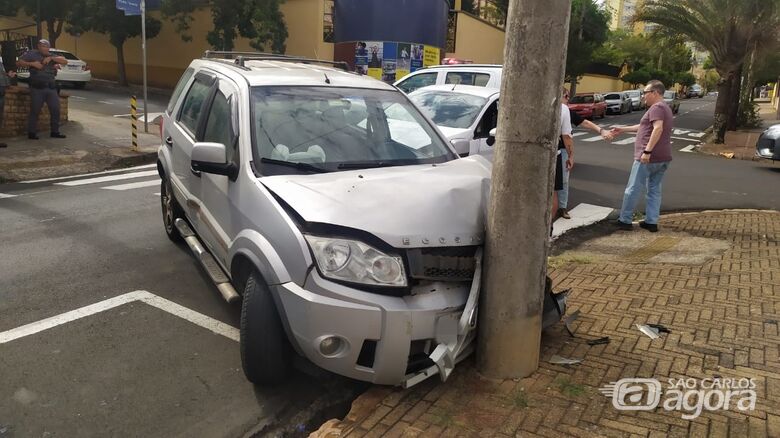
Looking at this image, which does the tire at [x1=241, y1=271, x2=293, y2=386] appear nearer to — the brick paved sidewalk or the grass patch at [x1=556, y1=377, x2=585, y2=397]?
the brick paved sidewalk

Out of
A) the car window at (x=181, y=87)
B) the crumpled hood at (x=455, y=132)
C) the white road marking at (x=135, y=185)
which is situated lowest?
the white road marking at (x=135, y=185)

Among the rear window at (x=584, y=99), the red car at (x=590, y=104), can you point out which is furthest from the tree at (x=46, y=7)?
the rear window at (x=584, y=99)

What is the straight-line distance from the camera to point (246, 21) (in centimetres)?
2550

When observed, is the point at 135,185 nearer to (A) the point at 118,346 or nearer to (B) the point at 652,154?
(A) the point at 118,346

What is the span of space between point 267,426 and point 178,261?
9.69ft

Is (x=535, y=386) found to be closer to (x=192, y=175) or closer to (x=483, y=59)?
(x=192, y=175)

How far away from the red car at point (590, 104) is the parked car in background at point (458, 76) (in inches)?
889

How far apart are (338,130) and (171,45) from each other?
2999 cm

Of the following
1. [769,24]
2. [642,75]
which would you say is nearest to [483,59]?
[769,24]

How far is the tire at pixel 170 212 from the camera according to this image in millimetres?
5918

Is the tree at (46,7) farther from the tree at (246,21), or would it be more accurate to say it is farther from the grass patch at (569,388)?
the grass patch at (569,388)

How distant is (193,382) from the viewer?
12.3 feet

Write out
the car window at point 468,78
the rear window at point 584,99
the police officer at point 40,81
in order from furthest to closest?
the rear window at point 584,99 → the police officer at point 40,81 → the car window at point 468,78

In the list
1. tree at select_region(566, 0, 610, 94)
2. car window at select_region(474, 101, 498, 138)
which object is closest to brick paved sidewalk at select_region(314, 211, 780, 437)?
car window at select_region(474, 101, 498, 138)
